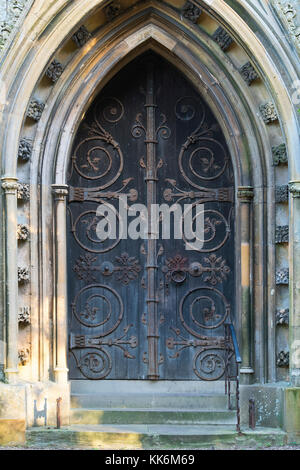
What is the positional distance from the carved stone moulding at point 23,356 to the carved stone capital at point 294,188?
338 cm

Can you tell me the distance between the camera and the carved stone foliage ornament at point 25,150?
1102 centimetres

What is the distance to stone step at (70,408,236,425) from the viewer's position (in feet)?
36.9

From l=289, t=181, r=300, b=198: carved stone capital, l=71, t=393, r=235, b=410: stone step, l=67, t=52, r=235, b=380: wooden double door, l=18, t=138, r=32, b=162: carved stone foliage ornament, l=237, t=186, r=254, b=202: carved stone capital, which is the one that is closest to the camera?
l=289, t=181, r=300, b=198: carved stone capital

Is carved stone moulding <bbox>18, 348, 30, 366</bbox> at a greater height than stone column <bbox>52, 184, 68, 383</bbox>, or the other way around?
stone column <bbox>52, 184, 68, 383</bbox>

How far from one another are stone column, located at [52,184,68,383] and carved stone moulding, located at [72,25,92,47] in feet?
5.35

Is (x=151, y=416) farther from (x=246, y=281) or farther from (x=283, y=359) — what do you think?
(x=246, y=281)

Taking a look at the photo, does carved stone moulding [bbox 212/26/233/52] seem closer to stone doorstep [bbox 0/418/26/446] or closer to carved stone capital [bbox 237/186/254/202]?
carved stone capital [bbox 237/186/254/202]

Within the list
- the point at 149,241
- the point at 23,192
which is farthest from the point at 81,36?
the point at 149,241

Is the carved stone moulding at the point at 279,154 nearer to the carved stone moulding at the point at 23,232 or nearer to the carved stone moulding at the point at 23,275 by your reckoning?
the carved stone moulding at the point at 23,232

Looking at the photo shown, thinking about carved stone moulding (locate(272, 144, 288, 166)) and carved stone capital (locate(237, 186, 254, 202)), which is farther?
carved stone capital (locate(237, 186, 254, 202))

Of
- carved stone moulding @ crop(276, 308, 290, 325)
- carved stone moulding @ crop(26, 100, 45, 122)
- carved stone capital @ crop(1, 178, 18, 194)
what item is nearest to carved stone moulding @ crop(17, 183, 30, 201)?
carved stone capital @ crop(1, 178, 18, 194)

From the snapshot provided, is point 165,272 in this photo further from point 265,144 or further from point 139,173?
point 265,144

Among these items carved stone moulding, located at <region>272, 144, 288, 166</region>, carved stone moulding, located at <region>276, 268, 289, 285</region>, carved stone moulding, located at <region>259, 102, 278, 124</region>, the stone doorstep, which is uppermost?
carved stone moulding, located at <region>259, 102, 278, 124</region>

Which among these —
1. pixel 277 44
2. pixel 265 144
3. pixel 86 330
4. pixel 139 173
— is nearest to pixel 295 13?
pixel 277 44
